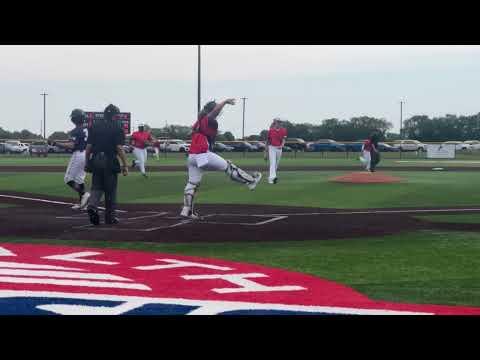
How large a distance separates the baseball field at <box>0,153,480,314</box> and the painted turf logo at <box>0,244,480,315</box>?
0.40 m

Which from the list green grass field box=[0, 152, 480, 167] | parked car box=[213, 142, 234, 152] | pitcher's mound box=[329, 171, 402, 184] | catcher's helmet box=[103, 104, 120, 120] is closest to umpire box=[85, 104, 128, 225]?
catcher's helmet box=[103, 104, 120, 120]

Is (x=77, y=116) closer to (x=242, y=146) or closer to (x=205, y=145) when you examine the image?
(x=205, y=145)

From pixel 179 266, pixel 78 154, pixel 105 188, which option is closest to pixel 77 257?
pixel 179 266

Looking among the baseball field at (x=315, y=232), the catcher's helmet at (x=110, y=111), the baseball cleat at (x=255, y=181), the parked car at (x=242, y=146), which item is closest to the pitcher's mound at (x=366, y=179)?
the baseball field at (x=315, y=232)

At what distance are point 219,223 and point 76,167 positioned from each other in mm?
4698

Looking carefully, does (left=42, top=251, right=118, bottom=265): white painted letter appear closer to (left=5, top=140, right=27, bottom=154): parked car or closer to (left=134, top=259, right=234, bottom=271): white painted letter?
(left=134, top=259, right=234, bottom=271): white painted letter

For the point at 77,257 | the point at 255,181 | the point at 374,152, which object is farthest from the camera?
the point at 374,152

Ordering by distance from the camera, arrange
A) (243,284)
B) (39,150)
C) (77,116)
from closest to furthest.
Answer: (243,284) → (77,116) → (39,150)

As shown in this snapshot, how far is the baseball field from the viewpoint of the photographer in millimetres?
7891

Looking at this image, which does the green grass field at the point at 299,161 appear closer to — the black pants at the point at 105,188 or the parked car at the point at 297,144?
the parked car at the point at 297,144

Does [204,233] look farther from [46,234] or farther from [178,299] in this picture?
[178,299]

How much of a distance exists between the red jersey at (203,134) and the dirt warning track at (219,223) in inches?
52.1

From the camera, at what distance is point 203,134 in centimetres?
1312
